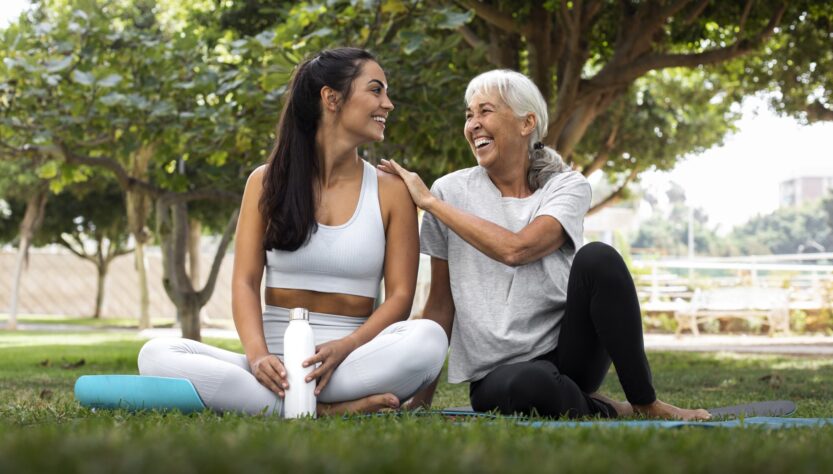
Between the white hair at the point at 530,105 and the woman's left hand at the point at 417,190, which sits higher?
the white hair at the point at 530,105

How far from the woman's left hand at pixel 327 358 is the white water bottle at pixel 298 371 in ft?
0.07

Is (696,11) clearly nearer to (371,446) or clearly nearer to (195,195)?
(195,195)

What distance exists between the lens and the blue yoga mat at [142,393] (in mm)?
3566

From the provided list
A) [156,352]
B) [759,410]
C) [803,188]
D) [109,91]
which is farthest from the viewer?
[803,188]

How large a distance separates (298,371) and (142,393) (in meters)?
0.58

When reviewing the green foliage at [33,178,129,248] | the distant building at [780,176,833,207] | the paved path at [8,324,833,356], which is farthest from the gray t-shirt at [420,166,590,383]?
the distant building at [780,176,833,207]

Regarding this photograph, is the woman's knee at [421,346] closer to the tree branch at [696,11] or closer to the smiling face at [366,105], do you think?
the smiling face at [366,105]

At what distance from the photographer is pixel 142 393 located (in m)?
3.61

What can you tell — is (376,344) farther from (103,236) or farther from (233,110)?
(103,236)

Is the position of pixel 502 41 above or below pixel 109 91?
above

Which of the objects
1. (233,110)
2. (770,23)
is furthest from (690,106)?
(233,110)

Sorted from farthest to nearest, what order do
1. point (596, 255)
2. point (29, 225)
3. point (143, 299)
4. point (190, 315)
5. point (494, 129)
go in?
point (29, 225) → point (143, 299) → point (190, 315) → point (494, 129) → point (596, 255)

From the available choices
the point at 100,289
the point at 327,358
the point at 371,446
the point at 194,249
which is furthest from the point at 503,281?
the point at 100,289

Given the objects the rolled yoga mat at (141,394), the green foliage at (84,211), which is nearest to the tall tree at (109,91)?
the rolled yoga mat at (141,394)
